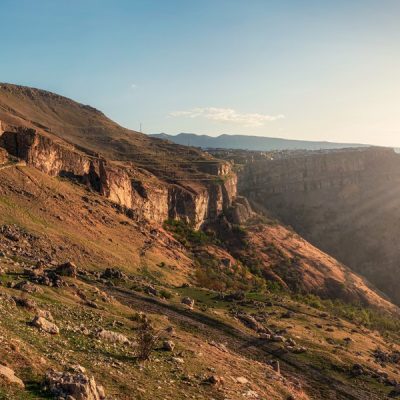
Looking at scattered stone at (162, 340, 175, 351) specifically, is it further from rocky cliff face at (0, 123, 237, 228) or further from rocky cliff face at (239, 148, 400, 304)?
rocky cliff face at (239, 148, 400, 304)

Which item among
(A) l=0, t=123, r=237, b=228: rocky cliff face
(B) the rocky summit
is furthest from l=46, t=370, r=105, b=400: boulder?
(A) l=0, t=123, r=237, b=228: rocky cliff face

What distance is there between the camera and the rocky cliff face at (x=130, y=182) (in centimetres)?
5003

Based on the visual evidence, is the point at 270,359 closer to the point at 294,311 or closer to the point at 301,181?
the point at 294,311

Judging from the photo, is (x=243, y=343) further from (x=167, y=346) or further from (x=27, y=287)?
(x=27, y=287)

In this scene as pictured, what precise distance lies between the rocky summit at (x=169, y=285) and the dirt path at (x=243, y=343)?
0.12 m

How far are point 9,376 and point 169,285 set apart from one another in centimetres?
3089

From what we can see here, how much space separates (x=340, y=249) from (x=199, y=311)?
81.9 m

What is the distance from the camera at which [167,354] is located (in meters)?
18.5

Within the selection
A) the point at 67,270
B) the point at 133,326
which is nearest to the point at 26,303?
the point at 133,326

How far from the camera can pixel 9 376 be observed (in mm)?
10906

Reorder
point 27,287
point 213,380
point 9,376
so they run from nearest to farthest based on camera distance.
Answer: point 9,376
point 213,380
point 27,287

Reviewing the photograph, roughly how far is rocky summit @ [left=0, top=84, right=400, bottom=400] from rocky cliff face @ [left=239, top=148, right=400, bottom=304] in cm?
69

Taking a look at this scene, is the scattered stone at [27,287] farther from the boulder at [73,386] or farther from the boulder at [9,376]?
the boulder at [9,376]

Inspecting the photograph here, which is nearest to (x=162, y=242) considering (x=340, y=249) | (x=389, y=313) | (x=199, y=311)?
(x=199, y=311)
